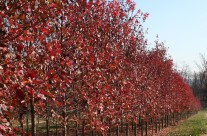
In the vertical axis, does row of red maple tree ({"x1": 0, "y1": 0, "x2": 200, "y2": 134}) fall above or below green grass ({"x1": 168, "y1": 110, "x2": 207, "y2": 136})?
above

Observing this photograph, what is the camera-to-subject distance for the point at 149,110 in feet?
76.9

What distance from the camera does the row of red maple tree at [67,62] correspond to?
13.8ft

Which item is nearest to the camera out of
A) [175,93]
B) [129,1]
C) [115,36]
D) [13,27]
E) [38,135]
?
[13,27]

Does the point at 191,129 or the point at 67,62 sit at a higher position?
the point at 67,62

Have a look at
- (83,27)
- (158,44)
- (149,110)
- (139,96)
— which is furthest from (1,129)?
(158,44)

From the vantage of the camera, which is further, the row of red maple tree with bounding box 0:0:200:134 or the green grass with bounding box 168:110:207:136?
the green grass with bounding box 168:110:207:136

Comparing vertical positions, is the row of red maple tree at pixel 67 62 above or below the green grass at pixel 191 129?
above

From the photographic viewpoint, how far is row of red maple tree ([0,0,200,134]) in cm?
420

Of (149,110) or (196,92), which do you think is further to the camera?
→ (196,92)

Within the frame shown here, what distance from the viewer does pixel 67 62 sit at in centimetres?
788

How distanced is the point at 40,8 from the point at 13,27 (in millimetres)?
580

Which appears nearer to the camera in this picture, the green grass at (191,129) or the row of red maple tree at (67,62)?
the row of red maple tree at (67,62)

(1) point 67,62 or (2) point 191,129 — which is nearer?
(1) point 67,62

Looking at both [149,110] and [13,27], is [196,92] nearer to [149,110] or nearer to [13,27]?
[149,110]
